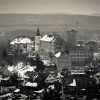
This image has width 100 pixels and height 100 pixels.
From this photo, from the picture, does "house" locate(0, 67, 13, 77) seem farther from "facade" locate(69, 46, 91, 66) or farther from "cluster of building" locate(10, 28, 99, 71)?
"facade" locate(69, 46, 91, 66)

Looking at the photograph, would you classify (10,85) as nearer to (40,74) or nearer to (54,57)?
(40,74)

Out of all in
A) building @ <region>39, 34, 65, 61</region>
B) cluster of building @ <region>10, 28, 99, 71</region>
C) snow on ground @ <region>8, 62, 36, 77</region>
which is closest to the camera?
snow on ground @ <region>8, 62, 36, 77</region>

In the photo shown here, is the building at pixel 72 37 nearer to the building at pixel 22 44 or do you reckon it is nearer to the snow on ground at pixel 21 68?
the building at pixel 22 44

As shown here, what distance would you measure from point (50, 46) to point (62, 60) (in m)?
2.18

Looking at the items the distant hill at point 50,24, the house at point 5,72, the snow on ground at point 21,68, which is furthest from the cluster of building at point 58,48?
the house at point 5,72

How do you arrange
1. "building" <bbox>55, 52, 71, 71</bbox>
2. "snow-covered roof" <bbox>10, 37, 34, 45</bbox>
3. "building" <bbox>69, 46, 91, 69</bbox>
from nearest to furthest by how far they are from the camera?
"building" <bbox>55, 52, 71, 71</bbox> → "building" <bbox>69, 46, 91, 69</bbox> → "snow-covered roof" <bbox>10, 37, 34, 45</bbox>

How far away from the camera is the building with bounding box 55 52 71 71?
492 inches

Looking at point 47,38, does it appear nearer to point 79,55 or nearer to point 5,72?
point 79,55

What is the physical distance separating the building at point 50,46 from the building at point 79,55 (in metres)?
0.43

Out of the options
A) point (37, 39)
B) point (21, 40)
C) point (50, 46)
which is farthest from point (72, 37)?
point (21, 40)

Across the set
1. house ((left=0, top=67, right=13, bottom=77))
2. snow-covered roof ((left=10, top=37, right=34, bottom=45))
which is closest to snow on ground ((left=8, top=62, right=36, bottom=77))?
house ((left=0, top=67, right=13, bottom=77))

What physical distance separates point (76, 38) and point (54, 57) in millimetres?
1663

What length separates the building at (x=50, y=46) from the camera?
14.0 meters

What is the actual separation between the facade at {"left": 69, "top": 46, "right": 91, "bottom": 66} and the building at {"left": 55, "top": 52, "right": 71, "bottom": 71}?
0.57 feet
